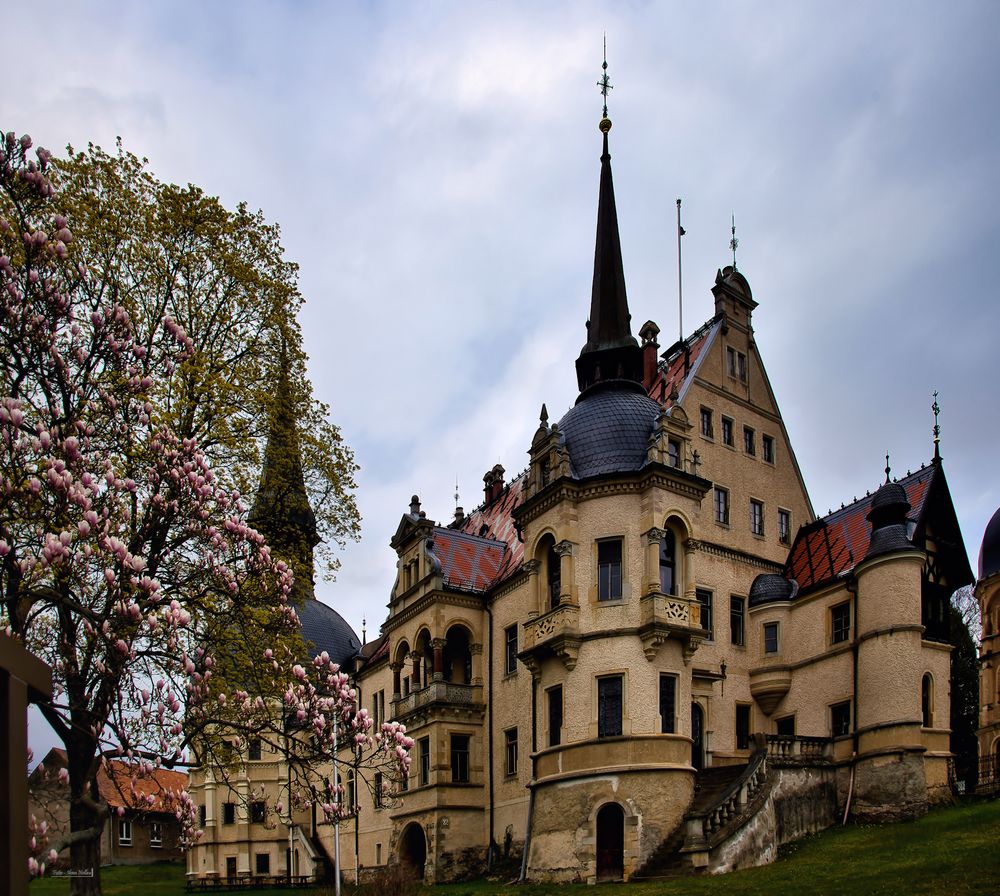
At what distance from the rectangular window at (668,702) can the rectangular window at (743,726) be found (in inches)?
195

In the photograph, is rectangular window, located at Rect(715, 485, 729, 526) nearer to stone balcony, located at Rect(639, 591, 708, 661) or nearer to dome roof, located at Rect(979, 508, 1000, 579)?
stone balcony, located at Rect(639, 591, 708, 661)

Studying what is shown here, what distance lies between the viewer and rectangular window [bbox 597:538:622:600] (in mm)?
31078

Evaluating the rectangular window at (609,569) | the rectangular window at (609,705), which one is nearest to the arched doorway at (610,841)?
the rectangular window at (609,705)

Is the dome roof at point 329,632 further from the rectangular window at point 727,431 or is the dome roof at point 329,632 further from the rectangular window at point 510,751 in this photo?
the rectangular window at point 727,431

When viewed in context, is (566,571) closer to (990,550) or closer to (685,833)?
(685,833)

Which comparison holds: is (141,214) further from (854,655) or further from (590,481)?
(854,655)

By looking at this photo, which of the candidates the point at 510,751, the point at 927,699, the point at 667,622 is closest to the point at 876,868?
the point at 927,699

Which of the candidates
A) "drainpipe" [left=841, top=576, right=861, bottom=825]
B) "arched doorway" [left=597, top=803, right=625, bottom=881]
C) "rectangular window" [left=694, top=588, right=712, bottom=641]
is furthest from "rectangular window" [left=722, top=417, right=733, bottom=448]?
"arched doorway" [left=597, top=803, right=625, bottom=881]

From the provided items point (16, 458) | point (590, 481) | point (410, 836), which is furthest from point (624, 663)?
point (16, 458)

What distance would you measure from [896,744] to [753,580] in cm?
778

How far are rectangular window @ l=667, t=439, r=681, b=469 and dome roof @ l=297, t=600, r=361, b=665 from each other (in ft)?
102

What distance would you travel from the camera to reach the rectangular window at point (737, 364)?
1481 inches

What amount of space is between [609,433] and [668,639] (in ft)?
21.7

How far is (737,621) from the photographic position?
34969mm
